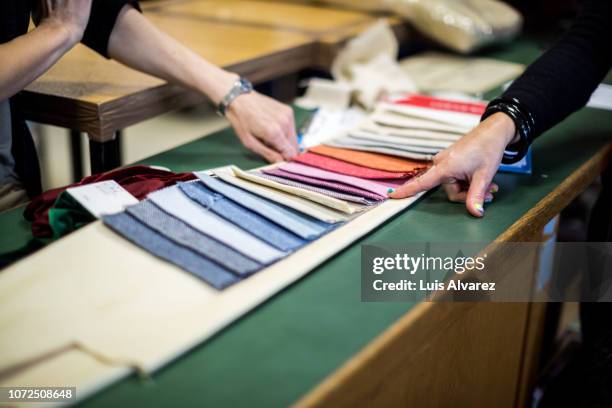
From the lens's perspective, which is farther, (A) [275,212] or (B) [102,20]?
(B) [102,20]

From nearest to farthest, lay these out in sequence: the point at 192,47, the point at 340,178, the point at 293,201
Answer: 1. the point at 293,201
2. the point at 340,178
3. the point at 192,47

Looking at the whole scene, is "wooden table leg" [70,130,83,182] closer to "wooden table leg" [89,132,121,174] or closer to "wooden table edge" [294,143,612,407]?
"wooden table leg" [89,132,121,174]

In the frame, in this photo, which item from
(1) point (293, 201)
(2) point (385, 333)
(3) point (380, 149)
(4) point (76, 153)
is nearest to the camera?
(2) point (385, 333)

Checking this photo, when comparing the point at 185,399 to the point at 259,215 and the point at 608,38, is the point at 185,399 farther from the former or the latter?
the point at 608,38

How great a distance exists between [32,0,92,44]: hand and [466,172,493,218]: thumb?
66 centimetres

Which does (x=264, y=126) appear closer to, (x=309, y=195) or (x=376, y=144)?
(x=376, y=144)

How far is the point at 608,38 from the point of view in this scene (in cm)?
128

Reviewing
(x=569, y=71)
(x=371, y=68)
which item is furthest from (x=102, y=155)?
(x=569, y=71)

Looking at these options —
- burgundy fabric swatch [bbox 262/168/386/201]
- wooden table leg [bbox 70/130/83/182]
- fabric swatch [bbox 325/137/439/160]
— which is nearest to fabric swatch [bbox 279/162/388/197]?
burgundy fabric swatch [bbox 262/168/386/201]

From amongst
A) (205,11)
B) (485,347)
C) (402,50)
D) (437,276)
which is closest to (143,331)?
(437,276)

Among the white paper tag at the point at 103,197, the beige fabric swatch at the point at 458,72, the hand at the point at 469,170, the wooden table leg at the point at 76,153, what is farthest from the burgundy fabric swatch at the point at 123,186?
the wooden table leg at the point at 76,153

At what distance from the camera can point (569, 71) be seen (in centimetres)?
122

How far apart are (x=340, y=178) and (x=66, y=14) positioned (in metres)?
0.49

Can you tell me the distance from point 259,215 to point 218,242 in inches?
3.6
